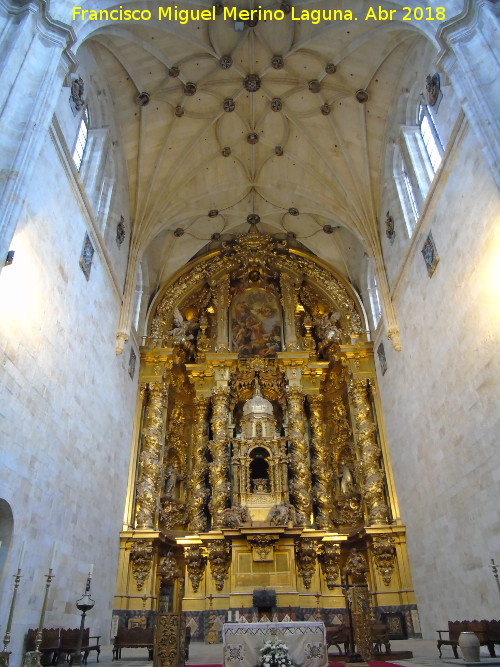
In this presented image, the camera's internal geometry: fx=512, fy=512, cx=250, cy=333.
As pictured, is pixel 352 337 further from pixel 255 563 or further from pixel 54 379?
pixel 54 379

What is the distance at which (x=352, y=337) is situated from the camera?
66.6 feet

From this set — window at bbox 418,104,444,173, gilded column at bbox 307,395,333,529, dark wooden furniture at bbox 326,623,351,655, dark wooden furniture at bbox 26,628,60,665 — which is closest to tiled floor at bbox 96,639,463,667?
dark wooden furniture at bbox 26,628,60,665

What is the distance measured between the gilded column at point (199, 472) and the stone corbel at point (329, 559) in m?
4.18

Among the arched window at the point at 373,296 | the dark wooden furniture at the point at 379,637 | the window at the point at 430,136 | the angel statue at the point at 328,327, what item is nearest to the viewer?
the dark wooden furniture at the point at 379,637

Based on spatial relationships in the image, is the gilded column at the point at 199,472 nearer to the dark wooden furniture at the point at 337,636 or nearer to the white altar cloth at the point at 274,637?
the dark wooden furniture at the point at 337,636

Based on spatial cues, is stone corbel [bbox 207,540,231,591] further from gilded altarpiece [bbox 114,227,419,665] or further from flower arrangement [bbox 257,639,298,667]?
flower arrangement [bbox 257,639,298,667]

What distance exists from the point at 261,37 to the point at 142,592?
1791 centimetres

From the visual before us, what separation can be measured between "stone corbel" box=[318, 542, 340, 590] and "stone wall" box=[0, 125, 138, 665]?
6919 mm

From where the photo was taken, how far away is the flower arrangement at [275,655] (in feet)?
24.7

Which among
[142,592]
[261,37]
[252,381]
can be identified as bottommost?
[142,592]

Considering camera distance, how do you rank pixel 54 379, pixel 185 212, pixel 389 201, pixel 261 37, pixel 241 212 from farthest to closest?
pixel 241 212 < pixel 185 212 < pixel 389 201 < pixel 261 37 < pixel 54 379

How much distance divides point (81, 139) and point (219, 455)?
1162cm

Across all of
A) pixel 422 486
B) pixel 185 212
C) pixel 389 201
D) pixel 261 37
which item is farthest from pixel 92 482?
pixel 261 37

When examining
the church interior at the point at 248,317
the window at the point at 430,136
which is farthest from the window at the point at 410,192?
the window at the point at 430,136
